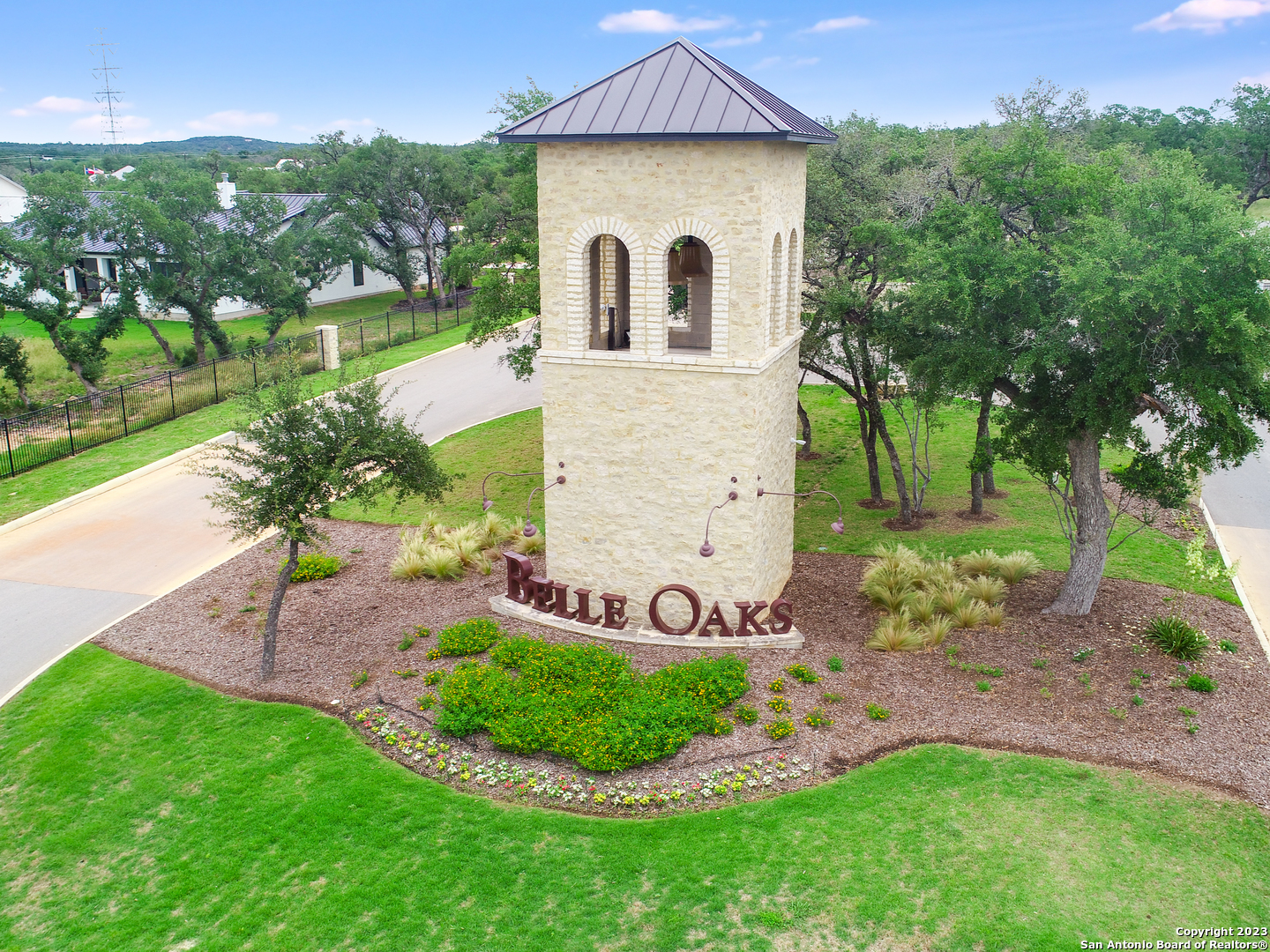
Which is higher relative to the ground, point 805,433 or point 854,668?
point 805,433

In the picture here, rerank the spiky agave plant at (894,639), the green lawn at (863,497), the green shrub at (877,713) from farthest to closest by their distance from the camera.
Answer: the green lawn at (863,497) < the spiky agave plant at (894,639) < the green shrub at (877,713)

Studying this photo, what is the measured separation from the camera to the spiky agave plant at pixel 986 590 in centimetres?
2103

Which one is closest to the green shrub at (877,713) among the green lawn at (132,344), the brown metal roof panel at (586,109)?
the brown metal roof panel at (586,109)

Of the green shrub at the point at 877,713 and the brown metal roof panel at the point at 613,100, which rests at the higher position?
the brown metal roof panel at the point at 613,100

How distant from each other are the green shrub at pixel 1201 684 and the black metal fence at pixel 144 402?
20.7 meters

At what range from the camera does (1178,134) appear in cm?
7106

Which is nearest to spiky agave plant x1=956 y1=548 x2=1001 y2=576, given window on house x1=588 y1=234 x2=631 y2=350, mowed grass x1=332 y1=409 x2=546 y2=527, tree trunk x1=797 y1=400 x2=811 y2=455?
tree trunk x1=797 y1=400 x2=811 y2=455

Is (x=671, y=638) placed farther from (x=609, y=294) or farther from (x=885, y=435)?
(x=885, y=435)

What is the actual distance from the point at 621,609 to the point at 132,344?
38735 mm

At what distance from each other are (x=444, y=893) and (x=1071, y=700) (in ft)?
36.0

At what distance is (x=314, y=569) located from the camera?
23.5 m

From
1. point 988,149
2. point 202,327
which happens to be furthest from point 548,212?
point 202,327

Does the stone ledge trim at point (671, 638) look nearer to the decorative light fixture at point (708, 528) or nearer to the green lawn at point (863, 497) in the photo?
the decorative light fixture at point (708, 528)

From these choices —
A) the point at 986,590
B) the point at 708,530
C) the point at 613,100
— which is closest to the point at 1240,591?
the point at 986,590
